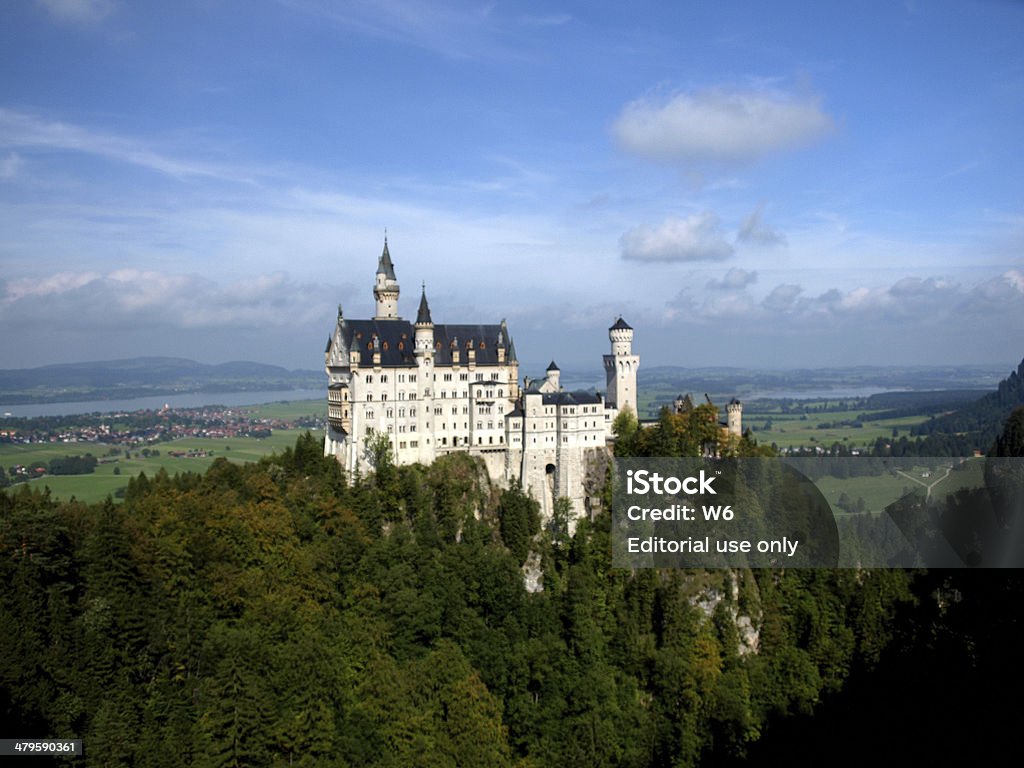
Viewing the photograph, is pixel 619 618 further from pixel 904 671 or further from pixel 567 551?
pixel 904 671

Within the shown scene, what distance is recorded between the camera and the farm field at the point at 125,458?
92188 millimetres

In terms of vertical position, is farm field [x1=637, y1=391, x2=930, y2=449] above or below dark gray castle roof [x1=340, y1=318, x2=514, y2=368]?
below

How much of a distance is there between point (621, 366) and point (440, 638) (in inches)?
1067

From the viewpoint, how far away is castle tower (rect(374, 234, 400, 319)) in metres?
63.0

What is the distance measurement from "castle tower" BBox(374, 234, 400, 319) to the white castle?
0.07 m

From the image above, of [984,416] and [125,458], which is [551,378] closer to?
[125,458]

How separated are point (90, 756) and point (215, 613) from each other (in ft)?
33.2

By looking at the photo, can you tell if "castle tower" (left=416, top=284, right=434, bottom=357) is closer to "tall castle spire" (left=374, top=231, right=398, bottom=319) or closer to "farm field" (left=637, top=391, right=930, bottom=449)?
"tall castle spire" (left=374, top=231, right=398, bottom=319)

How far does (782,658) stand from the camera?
5197 cm

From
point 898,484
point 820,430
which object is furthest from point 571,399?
point 820,430

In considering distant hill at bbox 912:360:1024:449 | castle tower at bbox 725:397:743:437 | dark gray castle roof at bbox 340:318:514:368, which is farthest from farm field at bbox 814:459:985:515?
distant hill at bbox 912:360:1024:449

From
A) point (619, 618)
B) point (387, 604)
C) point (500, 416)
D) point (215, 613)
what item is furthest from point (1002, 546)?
point (215, 613)

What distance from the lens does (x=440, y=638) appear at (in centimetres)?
4597

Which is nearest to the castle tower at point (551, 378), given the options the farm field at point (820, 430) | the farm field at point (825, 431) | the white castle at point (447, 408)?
the white castle at point (447, 408)
